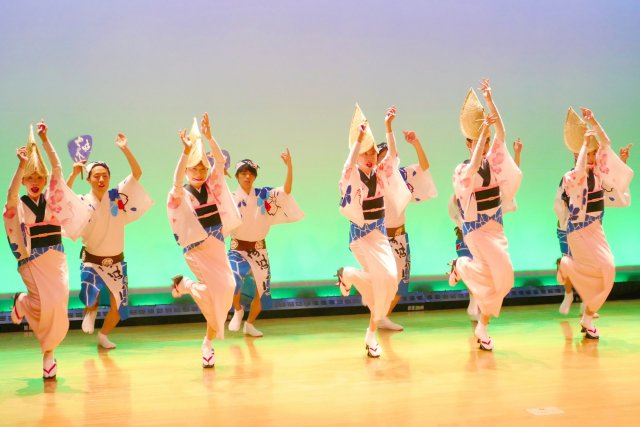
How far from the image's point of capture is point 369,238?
5.40 m

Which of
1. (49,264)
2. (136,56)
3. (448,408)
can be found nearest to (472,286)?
(448,408)

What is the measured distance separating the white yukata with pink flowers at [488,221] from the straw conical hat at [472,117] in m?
0.16

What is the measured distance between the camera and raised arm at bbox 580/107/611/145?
18.7 ft

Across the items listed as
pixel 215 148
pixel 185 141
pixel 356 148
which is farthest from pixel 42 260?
pixel 356 148

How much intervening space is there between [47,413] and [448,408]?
199cm

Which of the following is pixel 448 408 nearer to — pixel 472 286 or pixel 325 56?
pixel 472 286

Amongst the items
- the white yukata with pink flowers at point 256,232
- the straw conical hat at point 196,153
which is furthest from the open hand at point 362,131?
the white yukata with pink flowers at point 256,232

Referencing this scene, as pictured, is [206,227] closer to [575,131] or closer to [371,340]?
[371,340]

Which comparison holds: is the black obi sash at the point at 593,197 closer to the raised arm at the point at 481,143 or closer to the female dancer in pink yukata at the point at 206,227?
the raised arm at the point at 481,143

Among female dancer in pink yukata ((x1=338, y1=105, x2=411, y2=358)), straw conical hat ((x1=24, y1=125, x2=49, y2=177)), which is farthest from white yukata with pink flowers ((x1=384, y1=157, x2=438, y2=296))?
straw conical hat ((x1=24, y1=125, x2=49, y2=177))

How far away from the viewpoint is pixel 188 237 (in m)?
5.04

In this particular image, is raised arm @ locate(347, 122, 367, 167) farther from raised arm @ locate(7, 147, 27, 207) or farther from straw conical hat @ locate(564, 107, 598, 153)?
raised arm @ locate(7, 147, 27, 207)

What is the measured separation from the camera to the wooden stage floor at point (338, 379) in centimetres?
377

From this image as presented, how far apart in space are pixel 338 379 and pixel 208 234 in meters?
1.27
